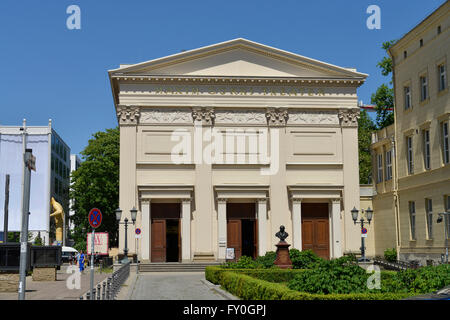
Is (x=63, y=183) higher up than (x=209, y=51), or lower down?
lower down

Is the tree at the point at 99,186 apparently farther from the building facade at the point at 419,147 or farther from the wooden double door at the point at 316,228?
the building facade at the point at 419,147

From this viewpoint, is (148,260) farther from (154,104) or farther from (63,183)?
(63,183)

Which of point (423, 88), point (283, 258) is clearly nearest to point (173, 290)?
point (283, 258)

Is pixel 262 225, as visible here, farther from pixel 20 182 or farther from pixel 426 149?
pixel 20 182

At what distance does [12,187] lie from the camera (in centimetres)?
8125

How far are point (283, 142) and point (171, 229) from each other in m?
11.4

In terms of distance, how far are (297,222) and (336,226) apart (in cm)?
321

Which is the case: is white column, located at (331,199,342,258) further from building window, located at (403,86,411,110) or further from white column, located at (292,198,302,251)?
building window, located at (403,86,411,110)

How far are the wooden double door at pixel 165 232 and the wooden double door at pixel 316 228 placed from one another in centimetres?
1022

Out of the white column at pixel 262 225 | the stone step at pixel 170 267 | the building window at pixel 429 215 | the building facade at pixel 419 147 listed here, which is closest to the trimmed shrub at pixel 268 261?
the stone step at pixel 170 267

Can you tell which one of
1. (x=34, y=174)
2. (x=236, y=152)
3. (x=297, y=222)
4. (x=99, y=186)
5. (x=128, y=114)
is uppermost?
(x=128, y=114)

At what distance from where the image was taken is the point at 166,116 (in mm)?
50344

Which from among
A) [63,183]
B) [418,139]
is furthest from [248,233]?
[63,183]

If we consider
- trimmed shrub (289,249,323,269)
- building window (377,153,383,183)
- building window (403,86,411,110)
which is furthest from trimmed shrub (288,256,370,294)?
building window (377,153,383,183)
